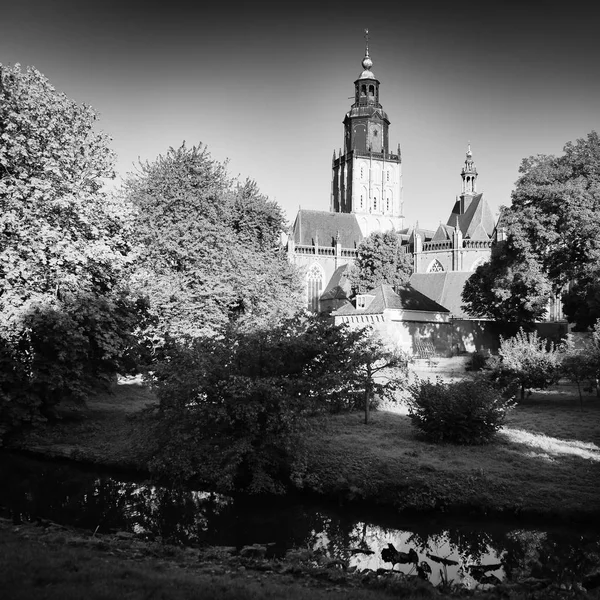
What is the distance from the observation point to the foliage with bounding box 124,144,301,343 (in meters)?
21.9

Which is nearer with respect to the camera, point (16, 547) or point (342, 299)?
point (16, 547)

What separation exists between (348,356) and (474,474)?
163 inches

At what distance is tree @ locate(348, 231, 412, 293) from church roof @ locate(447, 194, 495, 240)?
2037 centimetres

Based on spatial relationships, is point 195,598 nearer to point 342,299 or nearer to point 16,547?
point 16,547

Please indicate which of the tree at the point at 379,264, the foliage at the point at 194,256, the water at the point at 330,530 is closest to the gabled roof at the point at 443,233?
the tree at the point at 379,264

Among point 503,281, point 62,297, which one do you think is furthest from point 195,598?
point 503,281

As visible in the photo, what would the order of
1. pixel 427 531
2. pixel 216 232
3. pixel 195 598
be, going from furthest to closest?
pixel 216 232 < pixel 427 531 < pixel 195 598

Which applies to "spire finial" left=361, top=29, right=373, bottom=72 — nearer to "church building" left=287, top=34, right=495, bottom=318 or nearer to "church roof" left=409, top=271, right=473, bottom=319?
"church building" left=287, top=34, right=495, bottom=318

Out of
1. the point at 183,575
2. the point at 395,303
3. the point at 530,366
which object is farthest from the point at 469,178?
the point at 183,575

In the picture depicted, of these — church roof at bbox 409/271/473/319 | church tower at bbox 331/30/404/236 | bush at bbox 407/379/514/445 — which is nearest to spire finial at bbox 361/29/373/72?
church tower at bbox 331/30/404/236

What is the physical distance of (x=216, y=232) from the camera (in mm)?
24938

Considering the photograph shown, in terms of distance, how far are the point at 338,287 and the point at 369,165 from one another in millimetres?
25349

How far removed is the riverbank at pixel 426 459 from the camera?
41.7ft

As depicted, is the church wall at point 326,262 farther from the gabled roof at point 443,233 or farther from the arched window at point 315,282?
the gabled roof at point 443,233
